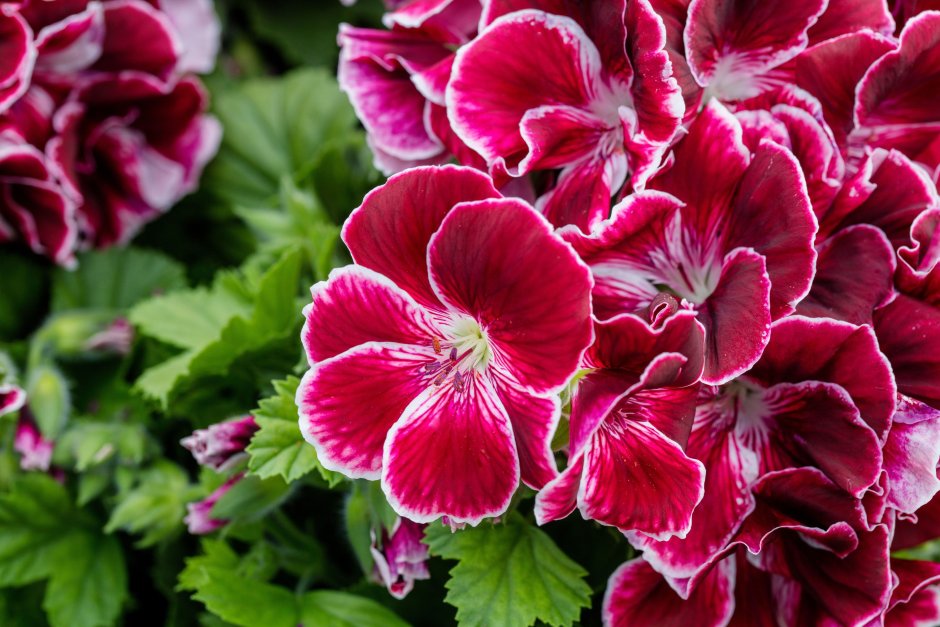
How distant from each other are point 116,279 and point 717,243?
0.77m

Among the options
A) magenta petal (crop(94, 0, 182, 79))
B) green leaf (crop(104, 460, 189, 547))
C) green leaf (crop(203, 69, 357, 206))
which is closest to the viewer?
green leaf (crop(104, 460, 189, 547))

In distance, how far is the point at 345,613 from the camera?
865 millimetres

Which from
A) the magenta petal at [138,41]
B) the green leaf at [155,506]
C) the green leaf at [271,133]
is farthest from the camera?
the green leaf at [271,133]

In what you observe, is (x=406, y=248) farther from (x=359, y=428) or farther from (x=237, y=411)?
(x=237, y=411)

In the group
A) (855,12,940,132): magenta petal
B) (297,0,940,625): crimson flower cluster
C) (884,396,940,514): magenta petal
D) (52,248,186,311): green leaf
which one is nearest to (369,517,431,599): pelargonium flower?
(297,0,940,625): crimson flower cluster

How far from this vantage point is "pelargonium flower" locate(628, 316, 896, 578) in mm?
644

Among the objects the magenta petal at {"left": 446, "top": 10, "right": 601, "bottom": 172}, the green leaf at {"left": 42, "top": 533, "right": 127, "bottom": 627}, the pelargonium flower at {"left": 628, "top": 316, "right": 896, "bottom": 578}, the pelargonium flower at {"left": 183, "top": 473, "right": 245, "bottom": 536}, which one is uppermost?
the magenta petal at {"left": 446, "top": 10, "right": 601, "bottom": 172}

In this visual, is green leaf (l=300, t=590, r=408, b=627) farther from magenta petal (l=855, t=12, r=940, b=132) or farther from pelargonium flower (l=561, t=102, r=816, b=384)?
magenta petal (l=855, t=12, r=940, b=132)

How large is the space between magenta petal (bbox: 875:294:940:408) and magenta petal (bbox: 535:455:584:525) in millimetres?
225

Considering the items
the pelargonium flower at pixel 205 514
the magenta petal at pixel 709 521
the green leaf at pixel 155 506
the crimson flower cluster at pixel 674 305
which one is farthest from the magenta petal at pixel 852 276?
the green leaf at pixel 155 506

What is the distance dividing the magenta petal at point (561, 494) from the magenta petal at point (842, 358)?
0.15 meters

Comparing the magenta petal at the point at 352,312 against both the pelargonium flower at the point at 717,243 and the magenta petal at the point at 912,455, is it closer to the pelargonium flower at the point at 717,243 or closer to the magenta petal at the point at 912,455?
the pelargonium flower at the point at 717,243

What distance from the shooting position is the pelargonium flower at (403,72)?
80cm

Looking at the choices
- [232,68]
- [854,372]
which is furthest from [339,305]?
[232,68]
